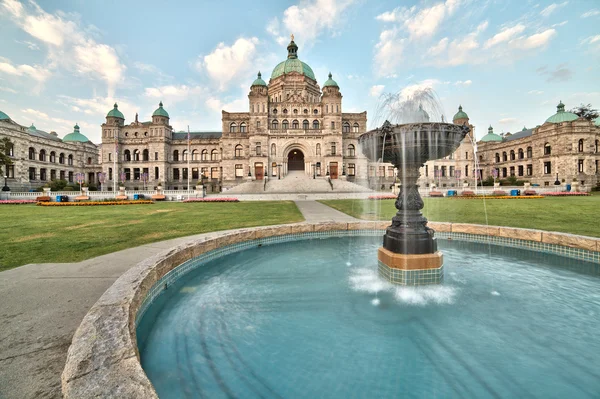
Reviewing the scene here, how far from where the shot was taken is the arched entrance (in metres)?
52.3

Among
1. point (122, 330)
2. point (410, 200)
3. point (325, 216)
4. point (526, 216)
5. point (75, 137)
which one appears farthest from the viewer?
point (75, 137)

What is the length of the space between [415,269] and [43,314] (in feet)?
17.7

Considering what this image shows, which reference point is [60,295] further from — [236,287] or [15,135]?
[15,135]

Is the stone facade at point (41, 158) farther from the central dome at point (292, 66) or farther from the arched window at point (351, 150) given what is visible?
the arched window at point (351, 150)

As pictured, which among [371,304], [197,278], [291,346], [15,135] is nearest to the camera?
[291,346]

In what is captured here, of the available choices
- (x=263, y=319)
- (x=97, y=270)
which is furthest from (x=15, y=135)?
(x=263, y=319)

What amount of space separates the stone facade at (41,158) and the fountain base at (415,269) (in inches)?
2353

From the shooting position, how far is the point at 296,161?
172 feet

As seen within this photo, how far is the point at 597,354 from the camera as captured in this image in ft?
9.24

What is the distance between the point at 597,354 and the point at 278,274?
4.44m

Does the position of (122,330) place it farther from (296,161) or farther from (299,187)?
(296,161)

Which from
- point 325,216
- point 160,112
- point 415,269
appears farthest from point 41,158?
point 415,269

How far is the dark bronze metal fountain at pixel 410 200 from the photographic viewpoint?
491cm

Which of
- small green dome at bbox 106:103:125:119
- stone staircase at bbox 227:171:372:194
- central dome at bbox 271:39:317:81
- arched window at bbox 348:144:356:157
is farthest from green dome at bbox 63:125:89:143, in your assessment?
arched window at bbox 348:144:356:157
